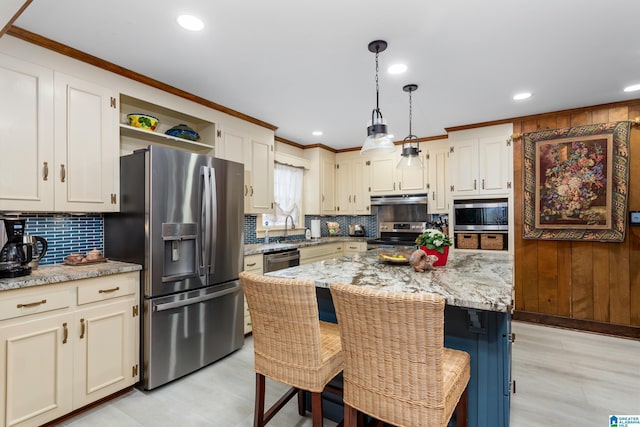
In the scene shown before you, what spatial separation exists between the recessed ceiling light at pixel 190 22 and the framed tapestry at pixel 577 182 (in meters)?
3.67

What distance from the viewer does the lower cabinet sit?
178cm

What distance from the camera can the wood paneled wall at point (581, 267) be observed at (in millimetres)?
3316

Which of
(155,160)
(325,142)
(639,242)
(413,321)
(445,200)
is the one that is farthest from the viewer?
(325,142)

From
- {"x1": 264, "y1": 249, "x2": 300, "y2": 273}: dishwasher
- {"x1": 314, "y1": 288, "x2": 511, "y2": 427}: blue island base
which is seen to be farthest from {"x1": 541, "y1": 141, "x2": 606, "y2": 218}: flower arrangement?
{"x1": 264, "y1": 249, "x2": 300, "y2": 273}: dishwasher

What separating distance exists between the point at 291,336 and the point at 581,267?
3.67 metres

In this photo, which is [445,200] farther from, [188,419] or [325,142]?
[188,419]

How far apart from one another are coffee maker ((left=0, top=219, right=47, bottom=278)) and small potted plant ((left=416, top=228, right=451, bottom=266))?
2.51m

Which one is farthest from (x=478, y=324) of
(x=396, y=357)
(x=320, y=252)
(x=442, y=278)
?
Result: (x=320, y=252)

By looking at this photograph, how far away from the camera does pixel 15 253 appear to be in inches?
74.9

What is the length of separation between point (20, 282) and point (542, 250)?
15.4 ft

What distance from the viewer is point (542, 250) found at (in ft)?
12.3

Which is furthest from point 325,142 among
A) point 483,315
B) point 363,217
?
point 483,315

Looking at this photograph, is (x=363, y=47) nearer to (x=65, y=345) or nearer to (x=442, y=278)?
(x=442, y=278)

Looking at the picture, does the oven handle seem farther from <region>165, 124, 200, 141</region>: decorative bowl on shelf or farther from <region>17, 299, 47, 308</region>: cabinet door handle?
<region>165, 124, 200, 141</region>: decorative bowl on shelf
